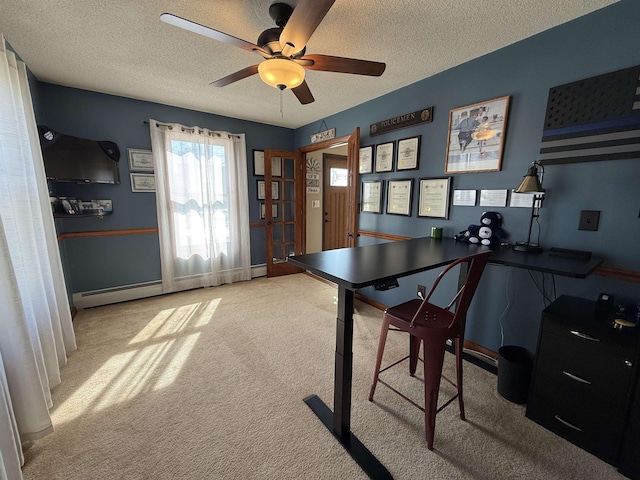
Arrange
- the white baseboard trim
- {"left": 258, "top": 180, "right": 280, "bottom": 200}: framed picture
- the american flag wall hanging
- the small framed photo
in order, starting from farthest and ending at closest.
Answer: {"left": 258, "top": 180, "right": 280, "bottom": 200}: framed picture, the small framed photo, the white baseboard trim, the american flag wall hanging

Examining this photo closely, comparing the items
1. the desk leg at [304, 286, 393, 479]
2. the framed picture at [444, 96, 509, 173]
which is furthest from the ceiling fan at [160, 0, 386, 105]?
the desk leg at [304, 286, 393, 479]

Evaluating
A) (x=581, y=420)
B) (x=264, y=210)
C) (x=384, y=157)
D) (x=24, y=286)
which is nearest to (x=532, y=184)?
(x=581, y=420)

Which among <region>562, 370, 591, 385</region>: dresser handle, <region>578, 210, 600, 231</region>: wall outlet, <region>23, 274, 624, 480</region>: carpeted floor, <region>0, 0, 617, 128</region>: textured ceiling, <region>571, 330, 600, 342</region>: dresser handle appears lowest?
<region>23, 274, 624, 480</region>: carpeted floor

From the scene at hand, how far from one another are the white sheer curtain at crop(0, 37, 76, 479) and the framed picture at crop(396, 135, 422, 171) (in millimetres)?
2939

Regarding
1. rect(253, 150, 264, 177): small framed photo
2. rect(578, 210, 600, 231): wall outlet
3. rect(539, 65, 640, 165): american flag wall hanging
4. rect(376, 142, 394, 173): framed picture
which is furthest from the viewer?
rect(253, 150, 264, 177): small framed photo

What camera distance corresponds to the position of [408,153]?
2.71m

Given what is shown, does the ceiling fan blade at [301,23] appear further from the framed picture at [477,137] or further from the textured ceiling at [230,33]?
the framed picture at [477,137]

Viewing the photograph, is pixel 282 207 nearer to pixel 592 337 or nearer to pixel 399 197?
pixel 399 197

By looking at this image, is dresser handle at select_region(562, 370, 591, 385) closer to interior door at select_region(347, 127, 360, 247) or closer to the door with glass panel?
interior door at select_region(347, 127, 360, 247)

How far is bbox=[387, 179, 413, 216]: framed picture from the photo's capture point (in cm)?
275

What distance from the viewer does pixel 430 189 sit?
100.0 inches

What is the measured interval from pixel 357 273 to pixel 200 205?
3.10 metres

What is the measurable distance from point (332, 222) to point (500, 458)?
400cm

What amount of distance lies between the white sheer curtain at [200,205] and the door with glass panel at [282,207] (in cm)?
37
